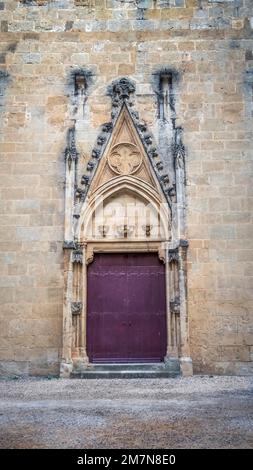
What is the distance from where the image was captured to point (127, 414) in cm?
471

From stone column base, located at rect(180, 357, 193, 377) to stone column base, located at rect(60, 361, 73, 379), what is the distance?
1.87 meters

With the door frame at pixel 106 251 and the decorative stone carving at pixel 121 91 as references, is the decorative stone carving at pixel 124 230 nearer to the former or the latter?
the door frame at pixel 106 251

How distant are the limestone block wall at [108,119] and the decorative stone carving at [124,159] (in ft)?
1.58

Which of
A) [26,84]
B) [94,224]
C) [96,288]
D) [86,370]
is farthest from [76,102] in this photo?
[86,370]

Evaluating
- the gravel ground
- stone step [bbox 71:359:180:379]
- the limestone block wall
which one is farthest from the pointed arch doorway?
the gravel ground

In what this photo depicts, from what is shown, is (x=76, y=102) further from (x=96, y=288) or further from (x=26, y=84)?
(x=96, y=288)

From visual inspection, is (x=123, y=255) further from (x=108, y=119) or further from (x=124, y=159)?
(x=108, y=119)

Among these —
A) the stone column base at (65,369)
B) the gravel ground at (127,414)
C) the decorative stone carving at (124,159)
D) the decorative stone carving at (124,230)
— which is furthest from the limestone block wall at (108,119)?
the gravel ground at (127,414)

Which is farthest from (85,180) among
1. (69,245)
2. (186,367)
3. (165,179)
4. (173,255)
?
(186,367)

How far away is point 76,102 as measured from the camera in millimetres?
9477

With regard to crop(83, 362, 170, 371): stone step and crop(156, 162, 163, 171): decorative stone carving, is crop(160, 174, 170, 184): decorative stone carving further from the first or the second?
crop(83, 362, 170, 371): stone step

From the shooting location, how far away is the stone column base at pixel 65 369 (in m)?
8.09

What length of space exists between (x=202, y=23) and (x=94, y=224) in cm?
461
